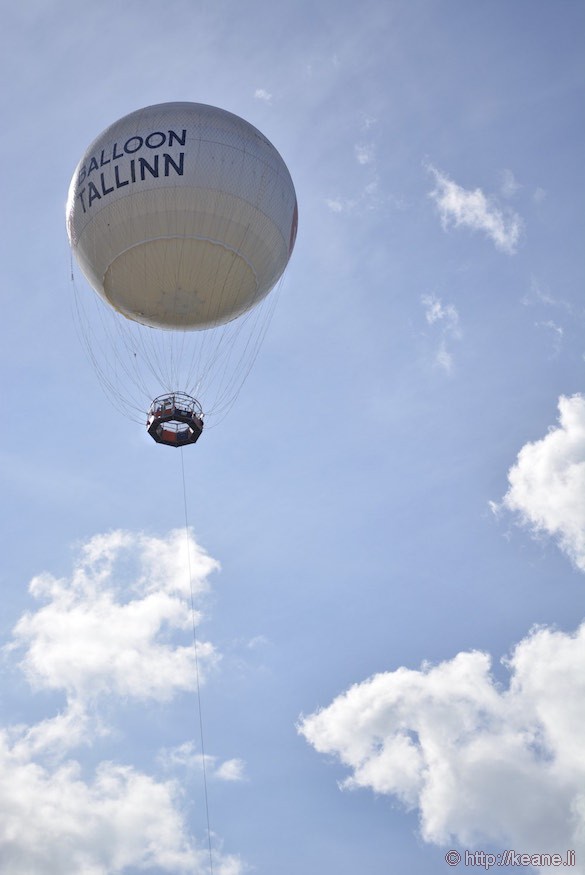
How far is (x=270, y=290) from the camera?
50.1 meters

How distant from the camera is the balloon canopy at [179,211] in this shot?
147 feet

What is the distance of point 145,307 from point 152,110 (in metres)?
8.76

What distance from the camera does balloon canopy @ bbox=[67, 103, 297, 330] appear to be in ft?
147

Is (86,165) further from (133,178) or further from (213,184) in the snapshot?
(213,184)

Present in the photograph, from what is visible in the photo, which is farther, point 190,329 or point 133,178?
point 190,329

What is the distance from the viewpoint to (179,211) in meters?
44.6

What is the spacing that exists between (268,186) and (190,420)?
11.0 meters

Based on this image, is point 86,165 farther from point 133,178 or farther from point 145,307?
point 145,307

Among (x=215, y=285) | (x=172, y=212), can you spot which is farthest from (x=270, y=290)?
(x=172, y=212)

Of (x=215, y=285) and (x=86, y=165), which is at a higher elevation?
(x=86, y=165)

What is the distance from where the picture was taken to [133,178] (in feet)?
147

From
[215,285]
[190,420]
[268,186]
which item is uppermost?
[268,186]

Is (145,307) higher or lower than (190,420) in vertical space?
higher

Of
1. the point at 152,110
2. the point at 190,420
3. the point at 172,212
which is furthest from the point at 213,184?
the point at 190,420
